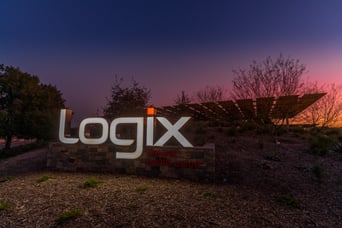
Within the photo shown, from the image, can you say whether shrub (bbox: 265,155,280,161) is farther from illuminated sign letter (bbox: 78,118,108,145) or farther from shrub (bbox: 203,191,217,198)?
illuminated sign letter (bbox: 78,118,108,145)

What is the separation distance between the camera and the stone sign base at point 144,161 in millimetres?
5898

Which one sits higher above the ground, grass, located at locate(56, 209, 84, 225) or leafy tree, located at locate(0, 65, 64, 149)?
leafy tree, located at locate(0, 65, 64, 149)

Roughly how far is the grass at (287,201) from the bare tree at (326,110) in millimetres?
15014

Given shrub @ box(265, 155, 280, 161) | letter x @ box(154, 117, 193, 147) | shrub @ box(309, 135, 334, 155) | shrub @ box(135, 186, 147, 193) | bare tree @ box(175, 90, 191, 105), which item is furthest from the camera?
bare tree @ box(175, 90, 191, 105)

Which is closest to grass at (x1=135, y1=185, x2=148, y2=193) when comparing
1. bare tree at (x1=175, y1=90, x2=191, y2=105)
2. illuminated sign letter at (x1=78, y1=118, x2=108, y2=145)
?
illuminated sign letter at (x1=78, y1=118, x2=108, y2=145)

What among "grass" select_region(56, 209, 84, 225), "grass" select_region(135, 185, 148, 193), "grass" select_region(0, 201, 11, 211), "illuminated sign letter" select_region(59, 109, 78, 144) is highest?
"illuminated sign letter" select_region(59, 109, 78, 144)

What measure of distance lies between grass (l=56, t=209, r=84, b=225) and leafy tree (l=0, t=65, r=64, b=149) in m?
11.9

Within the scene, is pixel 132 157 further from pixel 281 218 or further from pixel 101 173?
pixel 281 218

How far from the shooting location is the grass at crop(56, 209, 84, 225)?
3.42 metres

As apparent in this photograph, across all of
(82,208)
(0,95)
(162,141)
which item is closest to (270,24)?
(162,141)

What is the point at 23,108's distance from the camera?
13.1m

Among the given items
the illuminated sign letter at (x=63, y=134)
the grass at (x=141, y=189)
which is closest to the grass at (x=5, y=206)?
the grass at (x=141, y=189)

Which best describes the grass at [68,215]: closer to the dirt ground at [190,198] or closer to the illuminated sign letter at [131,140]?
the dirt ground at [190,198]

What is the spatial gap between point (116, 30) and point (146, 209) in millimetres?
11071
